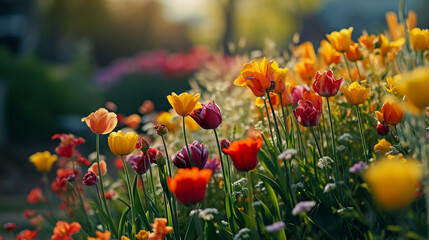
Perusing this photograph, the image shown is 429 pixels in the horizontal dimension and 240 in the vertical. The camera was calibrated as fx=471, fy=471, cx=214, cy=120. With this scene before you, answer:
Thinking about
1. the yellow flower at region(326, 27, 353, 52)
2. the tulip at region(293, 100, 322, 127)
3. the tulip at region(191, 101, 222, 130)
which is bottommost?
the tulip at region(293, 100, 322, 127)

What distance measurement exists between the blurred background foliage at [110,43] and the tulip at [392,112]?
1.35 metres

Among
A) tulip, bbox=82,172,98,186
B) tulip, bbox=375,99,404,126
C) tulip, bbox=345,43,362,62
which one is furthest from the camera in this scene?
tulip, bbox=345,43,362,62

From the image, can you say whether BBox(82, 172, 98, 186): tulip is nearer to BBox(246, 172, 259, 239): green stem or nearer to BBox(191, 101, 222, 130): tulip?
BBox(191, 101, 222, 130): tulip

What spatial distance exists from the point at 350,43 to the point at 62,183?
1715mm

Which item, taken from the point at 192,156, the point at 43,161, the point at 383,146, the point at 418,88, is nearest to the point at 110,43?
the point at 43,161

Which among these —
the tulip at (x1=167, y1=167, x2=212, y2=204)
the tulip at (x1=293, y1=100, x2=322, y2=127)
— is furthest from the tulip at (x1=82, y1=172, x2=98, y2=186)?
the tulip at (x1=293, y1=100, x2=322, y2=127)

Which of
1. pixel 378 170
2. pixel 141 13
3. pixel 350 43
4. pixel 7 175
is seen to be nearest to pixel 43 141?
pixel 7 175

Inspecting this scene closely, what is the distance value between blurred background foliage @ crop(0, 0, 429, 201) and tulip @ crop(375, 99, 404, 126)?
1352 mm

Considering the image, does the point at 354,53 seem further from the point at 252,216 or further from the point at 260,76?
the point at 252,216

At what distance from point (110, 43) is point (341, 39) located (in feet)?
89.4

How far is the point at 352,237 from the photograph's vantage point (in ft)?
5.86

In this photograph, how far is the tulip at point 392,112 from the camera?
5.85 ft

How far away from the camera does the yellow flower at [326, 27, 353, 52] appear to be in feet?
7.45

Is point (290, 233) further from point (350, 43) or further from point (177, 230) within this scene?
point (350, 43)
